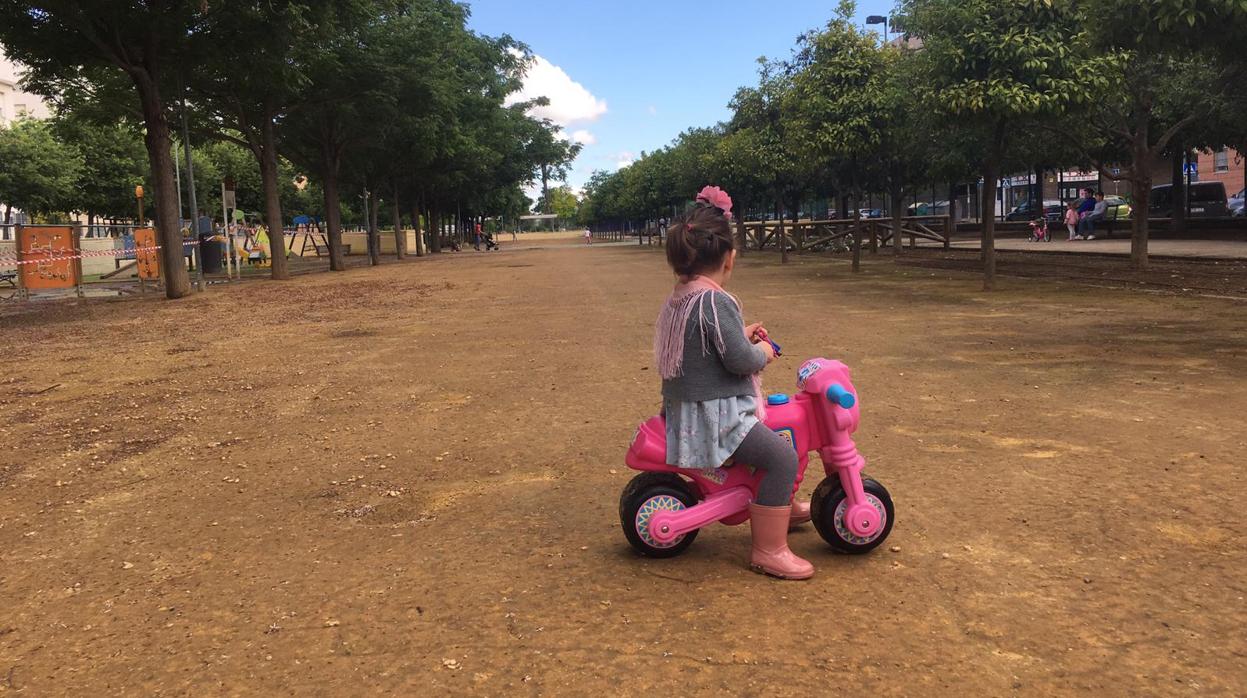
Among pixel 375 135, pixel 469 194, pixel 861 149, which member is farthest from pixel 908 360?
pixel 469 194

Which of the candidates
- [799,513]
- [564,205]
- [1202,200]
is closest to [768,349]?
[799,513]

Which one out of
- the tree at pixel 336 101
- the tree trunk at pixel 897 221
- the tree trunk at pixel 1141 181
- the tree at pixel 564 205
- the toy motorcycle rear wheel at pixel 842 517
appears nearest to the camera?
the toy motorcycle rear wheel at pixel 842 517

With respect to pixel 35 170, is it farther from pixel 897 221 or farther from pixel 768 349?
pixel 768 349

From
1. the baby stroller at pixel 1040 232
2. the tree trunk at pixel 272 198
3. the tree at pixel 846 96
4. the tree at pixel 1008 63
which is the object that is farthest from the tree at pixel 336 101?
the baby stroller at pixel 1040 232

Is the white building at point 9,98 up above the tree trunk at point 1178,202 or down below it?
above

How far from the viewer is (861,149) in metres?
17.7

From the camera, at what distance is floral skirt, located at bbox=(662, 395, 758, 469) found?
9.82 ft

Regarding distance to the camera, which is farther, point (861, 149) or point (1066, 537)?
point (861, 149)

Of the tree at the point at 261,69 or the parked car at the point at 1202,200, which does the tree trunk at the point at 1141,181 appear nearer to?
the tree at the point at 261,69

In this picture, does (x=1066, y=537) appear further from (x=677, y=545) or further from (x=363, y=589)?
(x=363, y=589)

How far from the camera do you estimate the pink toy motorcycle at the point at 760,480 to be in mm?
3111

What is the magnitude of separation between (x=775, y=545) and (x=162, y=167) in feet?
50.4

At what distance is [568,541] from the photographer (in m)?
3.47

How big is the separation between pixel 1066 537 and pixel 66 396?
22.3 ft
